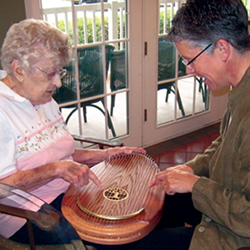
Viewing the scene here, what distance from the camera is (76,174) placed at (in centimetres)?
161

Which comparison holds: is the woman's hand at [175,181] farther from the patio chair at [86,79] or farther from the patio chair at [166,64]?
the patio chair at [166,64]

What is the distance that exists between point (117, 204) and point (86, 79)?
1800mm

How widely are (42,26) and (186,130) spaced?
2.72 m

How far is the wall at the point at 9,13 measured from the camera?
2312mm

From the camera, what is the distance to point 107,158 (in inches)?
76.4

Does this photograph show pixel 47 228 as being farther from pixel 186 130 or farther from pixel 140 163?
pixel 186 130

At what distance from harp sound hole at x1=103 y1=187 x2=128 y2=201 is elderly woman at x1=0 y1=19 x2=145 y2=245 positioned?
0.07 m

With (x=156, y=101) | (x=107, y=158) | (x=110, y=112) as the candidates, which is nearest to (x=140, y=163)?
(x=107, y=158)

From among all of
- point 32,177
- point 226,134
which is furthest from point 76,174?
point 226,134

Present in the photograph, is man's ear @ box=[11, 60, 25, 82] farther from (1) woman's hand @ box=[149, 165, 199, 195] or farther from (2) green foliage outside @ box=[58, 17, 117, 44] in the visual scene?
(2) green foliage outside @ box=[58, 17, 117, 44]

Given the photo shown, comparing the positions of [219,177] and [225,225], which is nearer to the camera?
[225,225]

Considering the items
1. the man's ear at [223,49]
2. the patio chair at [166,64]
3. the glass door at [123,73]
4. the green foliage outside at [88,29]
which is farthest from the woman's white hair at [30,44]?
the patio chair at [166,64]

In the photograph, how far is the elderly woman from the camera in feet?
5.11

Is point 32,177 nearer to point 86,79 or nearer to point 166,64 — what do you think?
point 86,79
